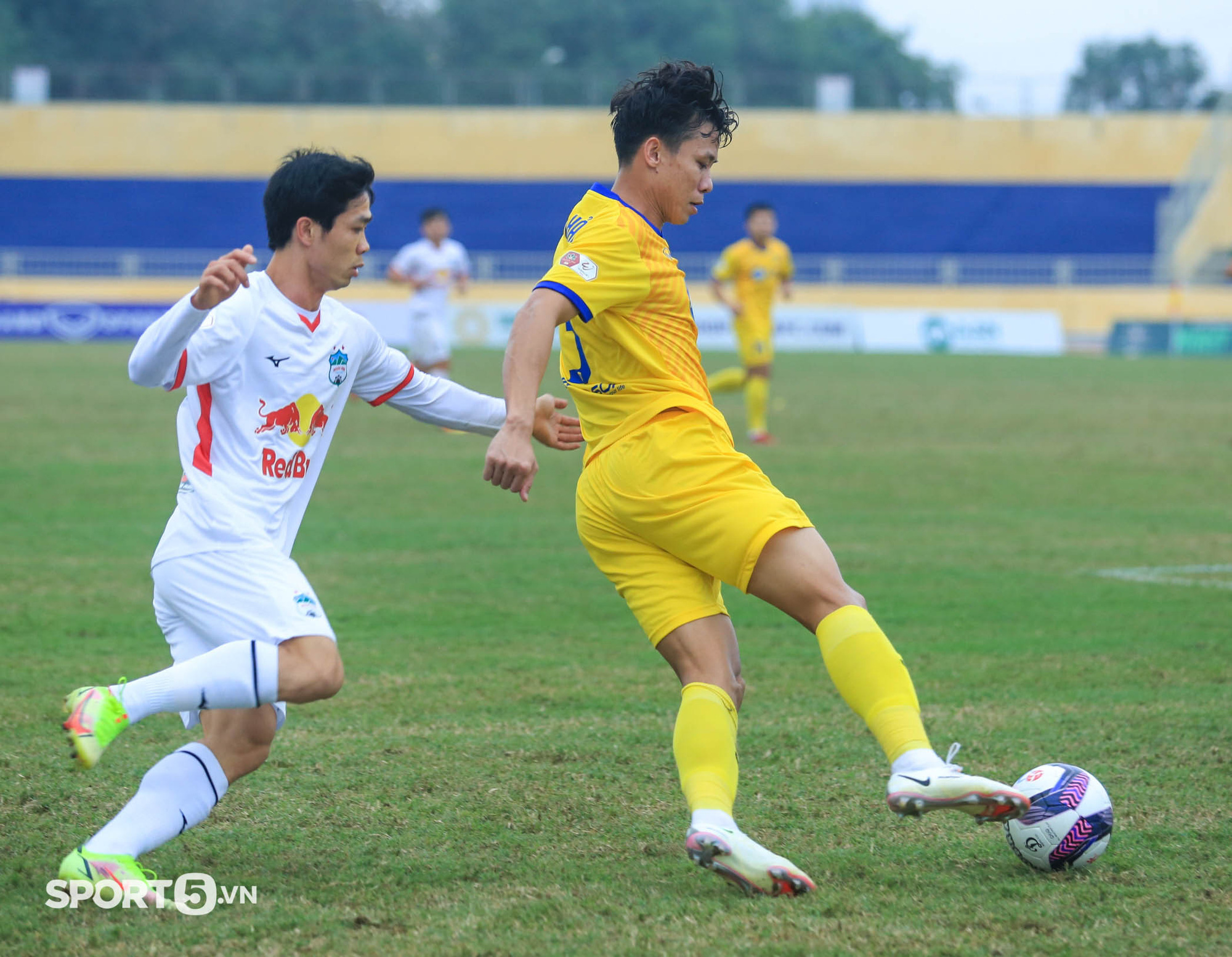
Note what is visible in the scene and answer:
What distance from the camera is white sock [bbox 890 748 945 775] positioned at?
342cm

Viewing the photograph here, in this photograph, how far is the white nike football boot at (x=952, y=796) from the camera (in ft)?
11.0

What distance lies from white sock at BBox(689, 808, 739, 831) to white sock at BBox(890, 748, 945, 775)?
402 millimetres

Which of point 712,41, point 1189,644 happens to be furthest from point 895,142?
point 1189,644

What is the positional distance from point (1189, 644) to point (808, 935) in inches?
150

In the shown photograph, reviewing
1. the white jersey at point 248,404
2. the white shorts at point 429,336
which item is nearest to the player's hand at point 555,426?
the white jersey at point 248,404

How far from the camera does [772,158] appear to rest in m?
45.8

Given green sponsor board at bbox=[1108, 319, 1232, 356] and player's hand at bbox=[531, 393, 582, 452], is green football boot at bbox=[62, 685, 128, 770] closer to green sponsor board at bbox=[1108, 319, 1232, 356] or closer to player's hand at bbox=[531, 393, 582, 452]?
player's hand at bbox=[531, 393, 582, 452]

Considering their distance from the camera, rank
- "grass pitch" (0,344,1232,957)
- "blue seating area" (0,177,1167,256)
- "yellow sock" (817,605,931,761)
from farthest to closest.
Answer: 1. "blue seating area" (0,177,1167,256)
2. "yellow sock" (817,605,931,761)
3. "grass pitch" (0,344,1232,957)

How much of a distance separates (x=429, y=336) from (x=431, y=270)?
1.02 m

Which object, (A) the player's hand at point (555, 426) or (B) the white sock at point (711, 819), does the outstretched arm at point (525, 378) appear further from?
(B) the white sock at point (711, 819)

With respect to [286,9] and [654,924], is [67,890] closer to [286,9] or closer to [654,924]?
[654,924]

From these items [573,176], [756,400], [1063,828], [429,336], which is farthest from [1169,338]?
[1063,828]

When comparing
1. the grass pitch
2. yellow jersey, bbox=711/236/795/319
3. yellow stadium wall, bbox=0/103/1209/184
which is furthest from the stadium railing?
the grass pitch

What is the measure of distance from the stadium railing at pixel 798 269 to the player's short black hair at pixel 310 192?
3399cm
